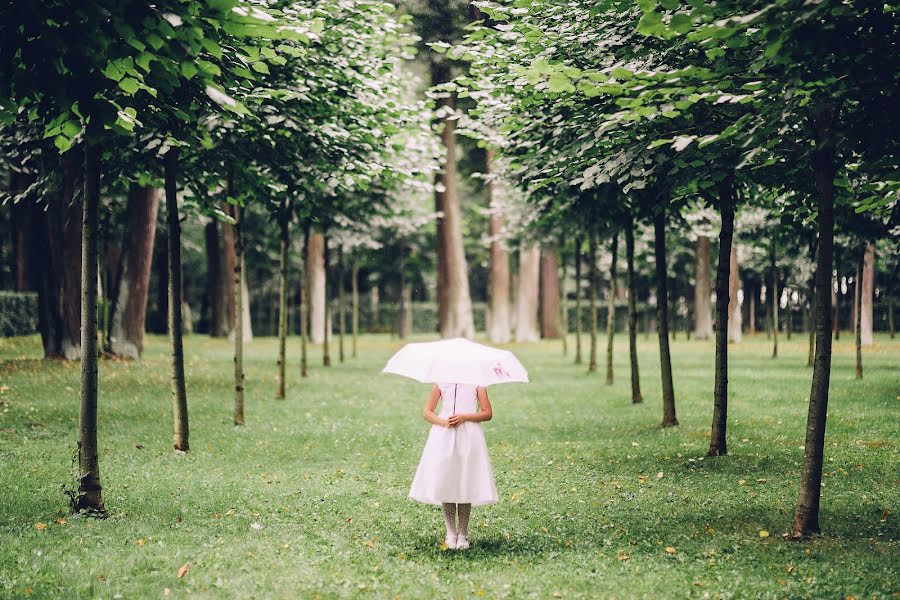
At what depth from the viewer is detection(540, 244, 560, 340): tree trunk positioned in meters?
39.2

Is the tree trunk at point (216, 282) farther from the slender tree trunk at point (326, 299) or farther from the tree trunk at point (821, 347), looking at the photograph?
the tree trunk at point (821, 347)

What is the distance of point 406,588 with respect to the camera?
5.77 meters

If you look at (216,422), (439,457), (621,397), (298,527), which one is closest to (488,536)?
(439,457)

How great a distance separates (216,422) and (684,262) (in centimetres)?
3964

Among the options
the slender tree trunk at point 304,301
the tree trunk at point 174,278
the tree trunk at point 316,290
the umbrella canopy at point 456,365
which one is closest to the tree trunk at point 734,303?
the tree trunk at point 316,290

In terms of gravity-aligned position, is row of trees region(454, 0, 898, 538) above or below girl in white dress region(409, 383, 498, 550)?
above

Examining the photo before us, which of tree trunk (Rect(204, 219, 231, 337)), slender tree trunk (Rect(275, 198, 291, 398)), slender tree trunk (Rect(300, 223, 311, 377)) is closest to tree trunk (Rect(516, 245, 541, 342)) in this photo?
tree trunk (Rect(204, 219, 231, 337))

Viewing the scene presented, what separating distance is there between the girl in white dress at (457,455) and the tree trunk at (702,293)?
34.7m

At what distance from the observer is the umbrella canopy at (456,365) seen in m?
5.98

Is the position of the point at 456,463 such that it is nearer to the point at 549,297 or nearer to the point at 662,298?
the point at 662,298

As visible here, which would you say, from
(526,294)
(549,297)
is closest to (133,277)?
(526,294)

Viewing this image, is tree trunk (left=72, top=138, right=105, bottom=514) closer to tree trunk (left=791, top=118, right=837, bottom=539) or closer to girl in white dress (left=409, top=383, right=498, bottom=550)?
girl in white dress (left=409, top=383, right=498, bottom=550)

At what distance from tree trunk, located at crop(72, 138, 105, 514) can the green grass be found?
0.34m

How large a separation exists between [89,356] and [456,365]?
3509 millimetres
